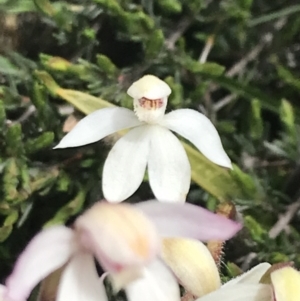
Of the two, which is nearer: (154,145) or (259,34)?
(154,145)

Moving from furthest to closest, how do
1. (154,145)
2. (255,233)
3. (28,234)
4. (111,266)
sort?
1. (28,234)
2. (255,233)
3. (154,145)
4. (111,266)

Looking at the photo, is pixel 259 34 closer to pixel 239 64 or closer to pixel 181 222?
pixel 239 64

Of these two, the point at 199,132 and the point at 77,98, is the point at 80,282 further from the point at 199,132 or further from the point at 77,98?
the point at 77,98

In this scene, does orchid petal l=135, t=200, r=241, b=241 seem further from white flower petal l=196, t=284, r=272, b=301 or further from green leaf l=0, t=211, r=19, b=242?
green leaf l=0, t=211, r=19, b=242

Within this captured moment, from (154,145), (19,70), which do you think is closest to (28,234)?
(19,70)

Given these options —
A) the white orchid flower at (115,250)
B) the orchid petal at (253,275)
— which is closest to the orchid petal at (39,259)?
the white orchid flower at (115,250)

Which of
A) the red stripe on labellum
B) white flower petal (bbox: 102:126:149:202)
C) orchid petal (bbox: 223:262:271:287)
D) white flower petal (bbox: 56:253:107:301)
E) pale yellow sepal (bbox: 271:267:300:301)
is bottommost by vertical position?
orchid petal (bbox: 223:262:271:287)

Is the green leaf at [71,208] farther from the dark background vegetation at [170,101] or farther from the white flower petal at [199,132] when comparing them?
the white flower petal at [199,132]

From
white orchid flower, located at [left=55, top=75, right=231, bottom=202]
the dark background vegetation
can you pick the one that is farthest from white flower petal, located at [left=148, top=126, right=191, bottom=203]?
the dark background vegetation
